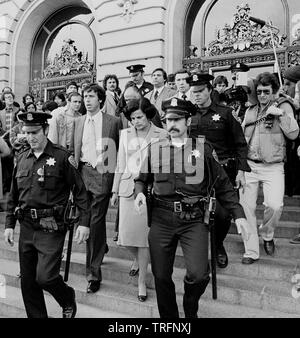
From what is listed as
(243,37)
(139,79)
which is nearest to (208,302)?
(139,79)

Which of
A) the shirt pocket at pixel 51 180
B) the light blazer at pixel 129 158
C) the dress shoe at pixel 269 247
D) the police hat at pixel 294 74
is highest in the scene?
the police hat at pixel 294 74

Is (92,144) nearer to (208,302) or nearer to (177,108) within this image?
(177,108)

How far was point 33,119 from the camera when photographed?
3.54 metres

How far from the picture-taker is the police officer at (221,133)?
426 cm

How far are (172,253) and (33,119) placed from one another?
1.73m

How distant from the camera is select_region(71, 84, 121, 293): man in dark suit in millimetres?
4320

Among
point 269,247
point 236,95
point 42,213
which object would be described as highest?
point 236,95

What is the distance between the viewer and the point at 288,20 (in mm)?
9477

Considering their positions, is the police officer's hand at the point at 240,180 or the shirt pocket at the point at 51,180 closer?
the shirt pocket at the point at 51,180

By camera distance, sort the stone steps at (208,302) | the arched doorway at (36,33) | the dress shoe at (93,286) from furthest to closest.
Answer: the arched doorway at (36,33)
the dress shoe at (93,286)
the stone steps at (208,302)

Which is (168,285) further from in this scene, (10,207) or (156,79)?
(156,79)

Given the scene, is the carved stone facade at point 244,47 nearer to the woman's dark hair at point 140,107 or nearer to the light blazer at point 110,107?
the light blazer at point 110,107

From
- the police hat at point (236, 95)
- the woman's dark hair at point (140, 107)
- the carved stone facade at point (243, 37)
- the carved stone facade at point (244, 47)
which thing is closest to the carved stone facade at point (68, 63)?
the carved stone facade at point (244, 47)

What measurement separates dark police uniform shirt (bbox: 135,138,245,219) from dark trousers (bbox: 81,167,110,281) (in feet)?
3.20
